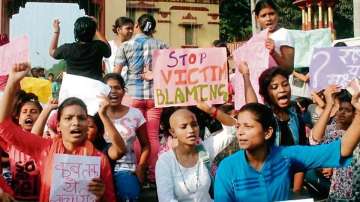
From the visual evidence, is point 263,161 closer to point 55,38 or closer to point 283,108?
point 283,108

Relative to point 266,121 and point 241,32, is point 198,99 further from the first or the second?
point 241,32

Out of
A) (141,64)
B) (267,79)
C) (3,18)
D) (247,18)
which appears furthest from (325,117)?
(247,18)

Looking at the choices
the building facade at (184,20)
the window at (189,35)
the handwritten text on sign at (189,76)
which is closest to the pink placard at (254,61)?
the handwritten text on sign at (189,76)

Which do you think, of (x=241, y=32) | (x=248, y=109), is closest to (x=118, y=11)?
(x=241, y=32)

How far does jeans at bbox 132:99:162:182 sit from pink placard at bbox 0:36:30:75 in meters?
1.67

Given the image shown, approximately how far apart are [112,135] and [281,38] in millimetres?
1935

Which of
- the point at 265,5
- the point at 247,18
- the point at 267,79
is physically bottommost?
the point at 267,79

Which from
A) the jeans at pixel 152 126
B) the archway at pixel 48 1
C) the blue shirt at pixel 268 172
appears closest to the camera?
the blue shirt at pixel 268 172

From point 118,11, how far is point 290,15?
2229 cm

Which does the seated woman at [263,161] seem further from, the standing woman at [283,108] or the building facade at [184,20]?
the building facade at [184,20]

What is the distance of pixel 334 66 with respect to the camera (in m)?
5.34

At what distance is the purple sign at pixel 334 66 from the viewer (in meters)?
5.27

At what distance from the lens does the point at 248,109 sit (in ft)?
13.1

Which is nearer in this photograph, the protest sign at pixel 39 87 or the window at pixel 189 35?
the protest sign at pixel 39 87
